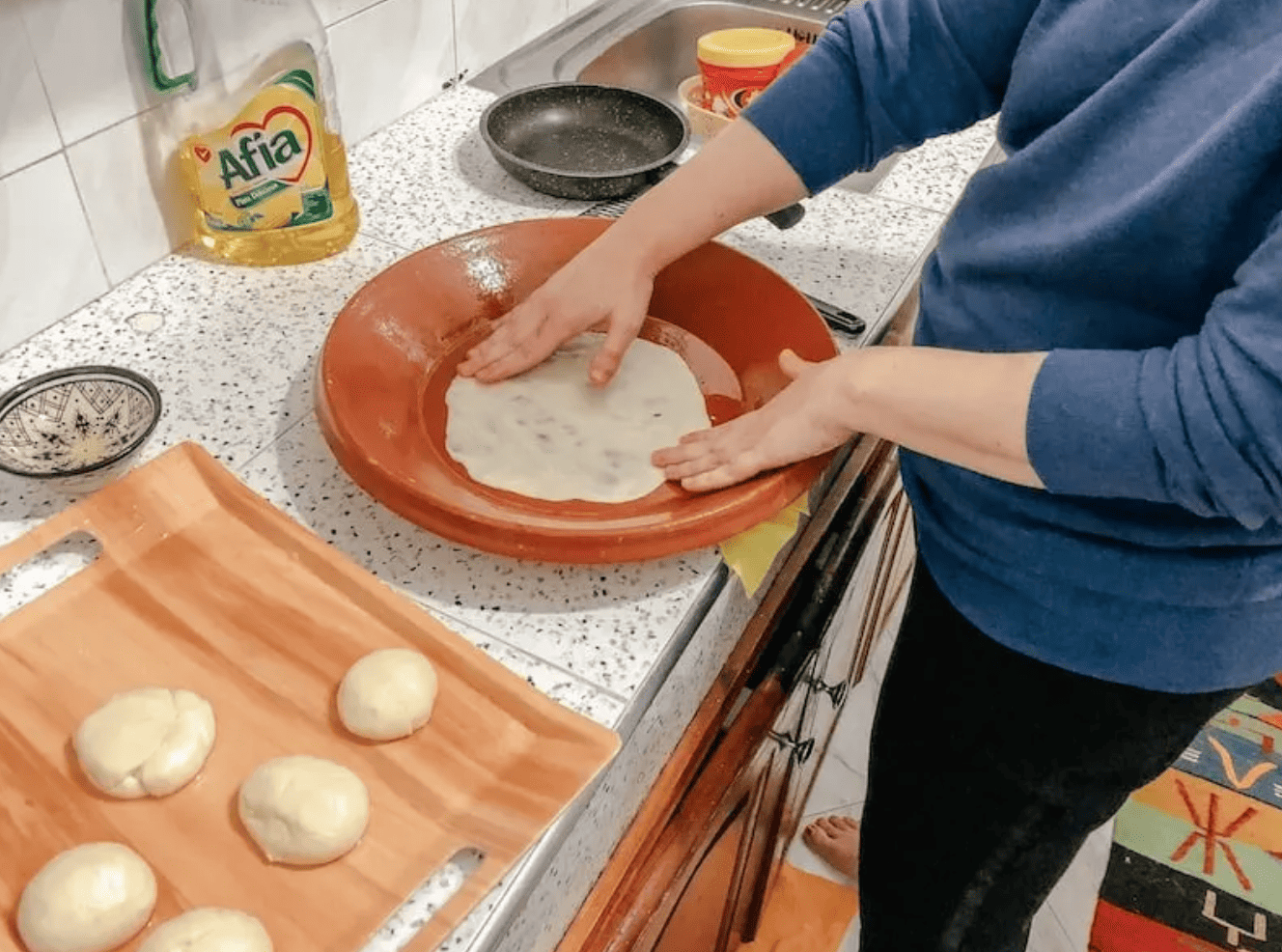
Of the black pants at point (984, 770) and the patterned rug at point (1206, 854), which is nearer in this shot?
the black pants at point (984, 770)

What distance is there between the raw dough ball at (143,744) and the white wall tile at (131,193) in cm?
47

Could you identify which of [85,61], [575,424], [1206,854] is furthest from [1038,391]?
[1206,854]

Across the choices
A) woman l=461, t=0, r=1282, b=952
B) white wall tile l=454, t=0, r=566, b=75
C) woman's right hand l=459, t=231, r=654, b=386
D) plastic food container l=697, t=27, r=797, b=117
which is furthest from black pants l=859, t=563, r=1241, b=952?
white wall tile l=454, t=0, r=566, b=75

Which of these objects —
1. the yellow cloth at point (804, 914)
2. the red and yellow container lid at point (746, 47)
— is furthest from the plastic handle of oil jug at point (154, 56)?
the yellow cloth at point (804, 914)

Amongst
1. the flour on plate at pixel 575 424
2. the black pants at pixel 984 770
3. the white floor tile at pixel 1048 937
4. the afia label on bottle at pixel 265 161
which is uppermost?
the afia label on bottle at pixel 265 161

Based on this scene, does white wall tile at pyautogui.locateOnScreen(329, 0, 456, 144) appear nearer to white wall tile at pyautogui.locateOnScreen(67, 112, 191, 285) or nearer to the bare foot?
white wall tile at pyautogui.locateOnScreen(67, 112, 191, 285)

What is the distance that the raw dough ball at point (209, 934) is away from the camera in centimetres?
44

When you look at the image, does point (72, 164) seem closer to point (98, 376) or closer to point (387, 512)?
point (98, 376)

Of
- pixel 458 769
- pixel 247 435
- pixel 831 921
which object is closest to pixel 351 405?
pixel 247 435

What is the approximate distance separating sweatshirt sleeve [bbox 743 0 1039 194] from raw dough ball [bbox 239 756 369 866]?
0.57 m

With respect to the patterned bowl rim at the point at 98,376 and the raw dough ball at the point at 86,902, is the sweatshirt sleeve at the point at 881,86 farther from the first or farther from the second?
the raw dough ball at the point at 86,902

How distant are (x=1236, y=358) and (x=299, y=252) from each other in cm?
73

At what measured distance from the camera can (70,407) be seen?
2.31ft

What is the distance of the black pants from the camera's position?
0.74m
